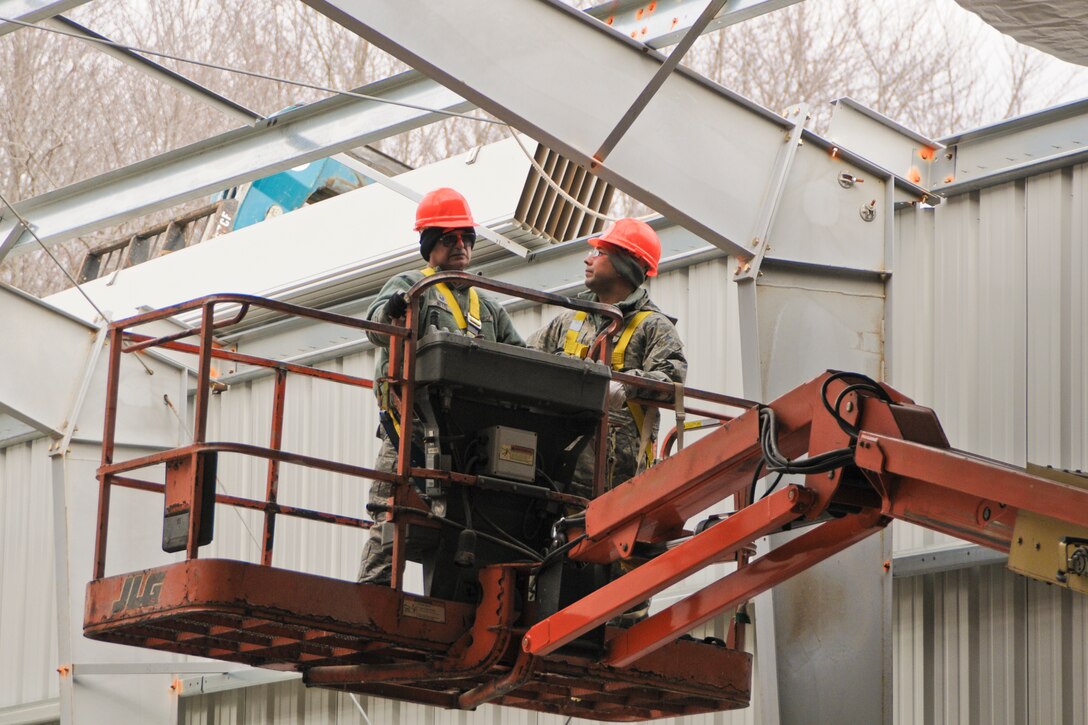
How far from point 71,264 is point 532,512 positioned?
24.5 metres

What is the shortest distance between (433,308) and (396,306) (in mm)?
390

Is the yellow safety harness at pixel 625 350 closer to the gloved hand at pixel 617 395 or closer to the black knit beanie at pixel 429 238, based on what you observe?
the gloved hand at pixel 617 395

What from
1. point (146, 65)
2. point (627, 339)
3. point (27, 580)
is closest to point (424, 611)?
point (627, 339)

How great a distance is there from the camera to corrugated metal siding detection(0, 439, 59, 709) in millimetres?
16438

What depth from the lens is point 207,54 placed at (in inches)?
1197

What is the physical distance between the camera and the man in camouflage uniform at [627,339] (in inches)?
340

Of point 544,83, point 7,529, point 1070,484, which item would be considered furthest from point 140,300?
point 1070,484

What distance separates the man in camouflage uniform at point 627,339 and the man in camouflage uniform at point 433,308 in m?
0.45

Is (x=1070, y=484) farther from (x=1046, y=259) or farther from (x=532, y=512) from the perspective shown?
(x=1046, y=259)

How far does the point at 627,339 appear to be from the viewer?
345 inches

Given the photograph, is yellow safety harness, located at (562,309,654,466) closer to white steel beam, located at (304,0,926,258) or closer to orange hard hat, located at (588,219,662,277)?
orange hard hat, located at (588,219,662,277)

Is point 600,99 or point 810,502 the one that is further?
point 600,99

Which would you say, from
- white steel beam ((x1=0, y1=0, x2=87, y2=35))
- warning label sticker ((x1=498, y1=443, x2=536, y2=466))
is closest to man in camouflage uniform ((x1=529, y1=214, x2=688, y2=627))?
warning label sticker ((x1=498, y1=443, x2=536, y2=466))

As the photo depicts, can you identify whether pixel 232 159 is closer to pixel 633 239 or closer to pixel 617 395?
pixel 633 239
